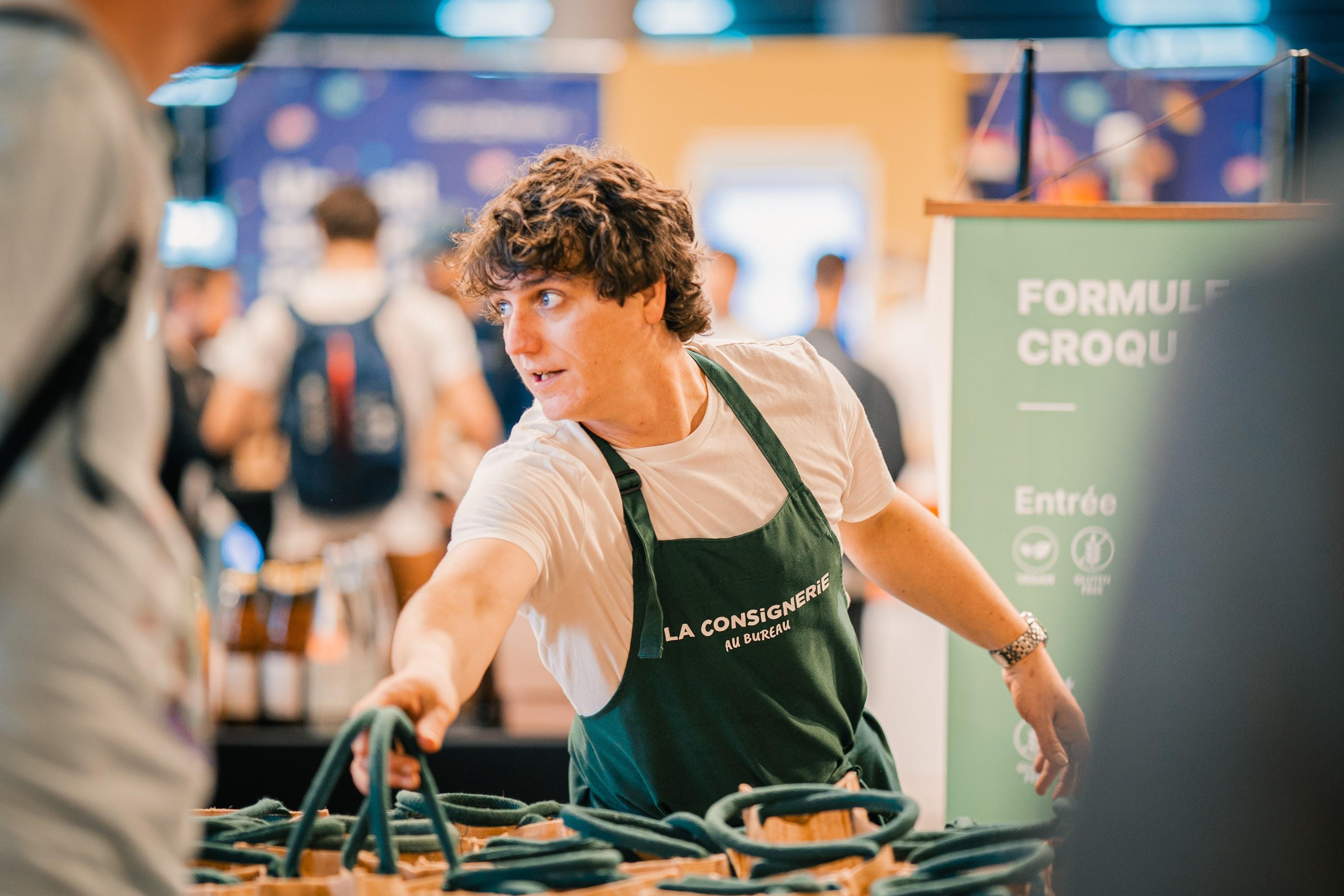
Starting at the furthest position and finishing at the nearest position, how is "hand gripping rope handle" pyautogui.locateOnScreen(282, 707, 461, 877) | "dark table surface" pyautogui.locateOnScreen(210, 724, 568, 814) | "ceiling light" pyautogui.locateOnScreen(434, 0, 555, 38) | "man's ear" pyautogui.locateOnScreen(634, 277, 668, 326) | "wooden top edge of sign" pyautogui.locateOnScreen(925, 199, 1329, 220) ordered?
"ceiling light" pyautogui.locateOnScreen(434, 0, 555, 38), "dark table surface" pyautogui.locateOnScreen(210, 724, 568, 814), "wooden top edge of sign" pyautogui.locateOnScreen(925, 199, 1329, 220), "man's ear" pyautogui.locateOnScreen(634, 277, 668, 326), "hand gripping rope handle" pyautogui.locateOnScreen(282, 707, 461, 877)

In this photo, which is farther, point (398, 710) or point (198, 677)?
point (398, 710)

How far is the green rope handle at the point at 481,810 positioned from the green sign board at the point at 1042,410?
1427 millimetres

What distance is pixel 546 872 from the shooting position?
110 cm

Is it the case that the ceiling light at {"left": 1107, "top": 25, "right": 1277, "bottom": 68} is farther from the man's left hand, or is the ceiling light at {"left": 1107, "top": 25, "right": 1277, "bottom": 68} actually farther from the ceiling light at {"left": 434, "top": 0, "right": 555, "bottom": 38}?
the man's left hand

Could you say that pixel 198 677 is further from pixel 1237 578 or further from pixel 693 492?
Result: pixel 693 492

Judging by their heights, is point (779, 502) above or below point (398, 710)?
above

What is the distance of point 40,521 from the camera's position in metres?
0.71

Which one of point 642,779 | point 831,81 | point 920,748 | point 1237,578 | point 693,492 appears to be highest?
point 831,81

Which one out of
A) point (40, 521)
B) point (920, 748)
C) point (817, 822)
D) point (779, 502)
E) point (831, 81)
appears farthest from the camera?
point (831, 81)

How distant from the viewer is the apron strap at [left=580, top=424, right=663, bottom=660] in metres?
1.61

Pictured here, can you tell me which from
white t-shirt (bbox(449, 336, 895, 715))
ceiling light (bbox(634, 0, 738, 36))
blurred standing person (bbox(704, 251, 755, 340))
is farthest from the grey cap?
white t-shirt (bbox(449, 336, 895, 715))

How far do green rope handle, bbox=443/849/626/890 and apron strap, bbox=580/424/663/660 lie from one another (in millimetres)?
512

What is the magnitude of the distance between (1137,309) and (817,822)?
1721mm

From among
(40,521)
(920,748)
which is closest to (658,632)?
(40,521)
